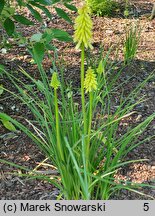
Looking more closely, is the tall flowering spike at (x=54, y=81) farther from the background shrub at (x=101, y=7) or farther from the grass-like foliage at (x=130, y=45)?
the background shrub at (x=101, y=7)

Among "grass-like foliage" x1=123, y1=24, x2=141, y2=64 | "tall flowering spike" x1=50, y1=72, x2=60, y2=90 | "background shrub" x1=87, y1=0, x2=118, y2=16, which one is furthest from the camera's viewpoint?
"background shrub" x1=87, y1=0, x2=118, y2=16

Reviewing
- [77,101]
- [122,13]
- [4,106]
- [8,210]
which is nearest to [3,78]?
[4,106]

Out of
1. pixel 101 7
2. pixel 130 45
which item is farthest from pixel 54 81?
pixel 101 7

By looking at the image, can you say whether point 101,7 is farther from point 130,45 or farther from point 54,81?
point 54,81

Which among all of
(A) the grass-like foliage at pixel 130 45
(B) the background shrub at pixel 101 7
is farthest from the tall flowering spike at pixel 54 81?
(B) the background shrub at pixel 101 7

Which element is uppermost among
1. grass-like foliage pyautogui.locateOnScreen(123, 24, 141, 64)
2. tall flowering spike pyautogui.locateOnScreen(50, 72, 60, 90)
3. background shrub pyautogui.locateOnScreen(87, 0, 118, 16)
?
tall flowering spike pyautogui.locateOnScreen(50, 72, 60, 90)

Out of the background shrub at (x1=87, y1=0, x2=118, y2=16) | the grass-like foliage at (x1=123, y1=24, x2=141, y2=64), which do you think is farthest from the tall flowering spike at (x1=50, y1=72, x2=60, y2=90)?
the background shrub at (x1=87, y1=0, x2=118, y2=16)

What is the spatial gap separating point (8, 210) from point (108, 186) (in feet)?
1.63

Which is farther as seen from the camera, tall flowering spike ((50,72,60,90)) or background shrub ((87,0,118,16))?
background shrub ((87,0,118,16))

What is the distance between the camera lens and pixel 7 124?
227cm

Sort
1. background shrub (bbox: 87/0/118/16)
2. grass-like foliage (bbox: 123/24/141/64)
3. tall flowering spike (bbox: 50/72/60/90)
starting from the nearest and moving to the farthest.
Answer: tall flowering spike (bbox: 50/72/60/90), grass-like foliage (bbox: 123/24/141/64), background shrub (bbox: 87/0/118/16)

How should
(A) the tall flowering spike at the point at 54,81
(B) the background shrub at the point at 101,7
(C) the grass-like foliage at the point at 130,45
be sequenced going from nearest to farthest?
(A) the tall flowering spike at the point at 54,81
(C) the grass-like foliage at the point at 130,45
(B) the background shrub at the point at 101,7

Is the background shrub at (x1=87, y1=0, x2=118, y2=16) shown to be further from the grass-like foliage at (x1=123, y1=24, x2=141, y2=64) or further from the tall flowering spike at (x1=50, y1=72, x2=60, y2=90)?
the tall flowering spike at (x1=50, y1=72, x2=60, y2=90)

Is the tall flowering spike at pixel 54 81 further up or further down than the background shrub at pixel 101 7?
further up
